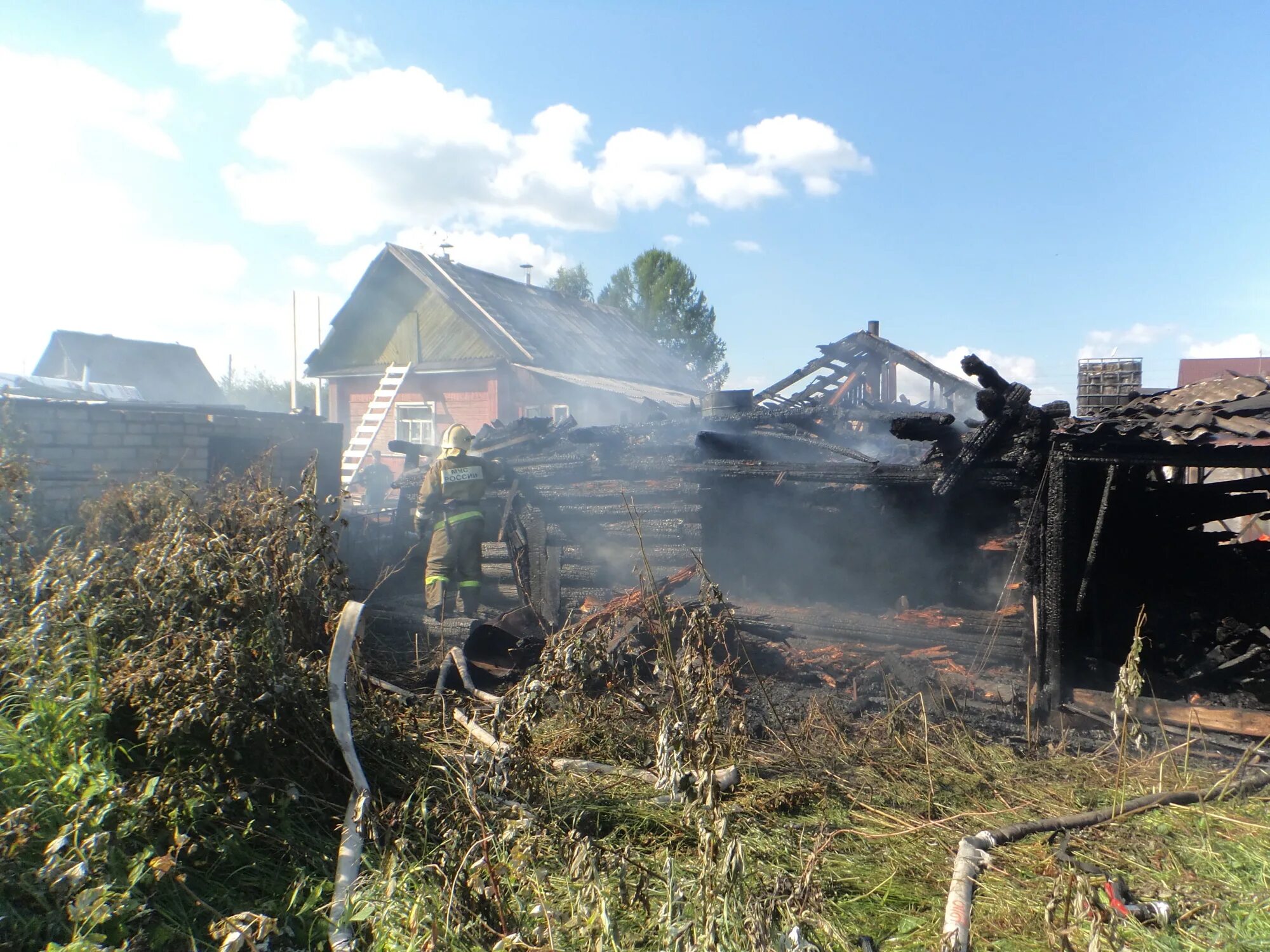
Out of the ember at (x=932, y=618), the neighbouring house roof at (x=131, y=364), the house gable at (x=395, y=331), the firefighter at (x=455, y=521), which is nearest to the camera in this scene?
the ember at (x=932, y=618)

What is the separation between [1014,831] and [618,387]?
53.4 ft

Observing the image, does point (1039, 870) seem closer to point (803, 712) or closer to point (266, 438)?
point (803, 712)

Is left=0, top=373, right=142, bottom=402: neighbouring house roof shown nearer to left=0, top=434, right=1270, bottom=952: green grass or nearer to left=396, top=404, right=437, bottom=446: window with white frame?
left=396, top=404, right=437, bottom=446: window with white frame

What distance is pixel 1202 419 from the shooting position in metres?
5.21

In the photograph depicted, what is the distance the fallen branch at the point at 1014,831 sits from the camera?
2.95m

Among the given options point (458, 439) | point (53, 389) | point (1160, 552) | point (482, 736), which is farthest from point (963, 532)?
point (53, 389)

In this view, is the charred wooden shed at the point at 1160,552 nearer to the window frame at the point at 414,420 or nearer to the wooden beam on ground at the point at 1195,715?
the wooden beam on ground at the point at 1195,715

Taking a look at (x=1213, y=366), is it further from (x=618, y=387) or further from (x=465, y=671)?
(x=465, y=671)

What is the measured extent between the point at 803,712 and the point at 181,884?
4247 millimetres

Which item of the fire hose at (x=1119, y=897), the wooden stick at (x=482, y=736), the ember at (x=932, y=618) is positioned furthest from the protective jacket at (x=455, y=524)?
the fire hose at (x=1119, y=897)

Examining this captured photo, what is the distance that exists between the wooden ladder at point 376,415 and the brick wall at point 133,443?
1047cm

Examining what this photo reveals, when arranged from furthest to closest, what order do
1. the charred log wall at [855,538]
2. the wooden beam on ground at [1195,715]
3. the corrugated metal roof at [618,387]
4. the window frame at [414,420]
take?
the window frame at [414,420]
the corrugated metal roof at [618,387]
the charred log wall at [855,538]
the wooden beam on ground at [1195,715]

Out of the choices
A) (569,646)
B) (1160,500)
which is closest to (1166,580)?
(1160,500)

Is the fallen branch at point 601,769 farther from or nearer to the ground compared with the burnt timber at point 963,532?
nearer to the ground
